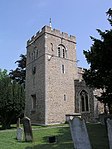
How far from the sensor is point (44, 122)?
2519 cm

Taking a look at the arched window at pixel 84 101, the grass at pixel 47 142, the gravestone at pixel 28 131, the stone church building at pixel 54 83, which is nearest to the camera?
the grass at pixel 47 142

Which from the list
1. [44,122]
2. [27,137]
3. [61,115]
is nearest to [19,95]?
[44,122]

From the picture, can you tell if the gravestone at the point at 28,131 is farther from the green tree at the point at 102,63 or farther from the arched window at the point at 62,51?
the arched window at the point at 62,51

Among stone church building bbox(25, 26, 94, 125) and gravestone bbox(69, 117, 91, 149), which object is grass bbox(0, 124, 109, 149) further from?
stone church building bbox(25, 26, 94, 125)

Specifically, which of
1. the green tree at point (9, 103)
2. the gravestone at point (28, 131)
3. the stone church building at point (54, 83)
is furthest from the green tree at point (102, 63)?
the stone church building at point (54, 83)

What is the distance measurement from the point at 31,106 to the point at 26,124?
1754 centimetres

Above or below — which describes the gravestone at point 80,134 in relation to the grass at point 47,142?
above

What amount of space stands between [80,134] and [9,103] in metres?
13.8

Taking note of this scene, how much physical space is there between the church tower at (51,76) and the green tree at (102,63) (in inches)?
577

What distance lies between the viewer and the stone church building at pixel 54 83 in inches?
1038

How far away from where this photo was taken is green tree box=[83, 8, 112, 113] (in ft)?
33.6

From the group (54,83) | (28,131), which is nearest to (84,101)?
(54,83)

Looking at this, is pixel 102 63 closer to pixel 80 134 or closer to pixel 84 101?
pixel 80 134

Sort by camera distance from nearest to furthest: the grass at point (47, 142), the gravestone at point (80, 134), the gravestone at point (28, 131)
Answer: the gravestone at point (80, 134) → the grass at point (47, 142) → the gravestone at point (28, 131)
